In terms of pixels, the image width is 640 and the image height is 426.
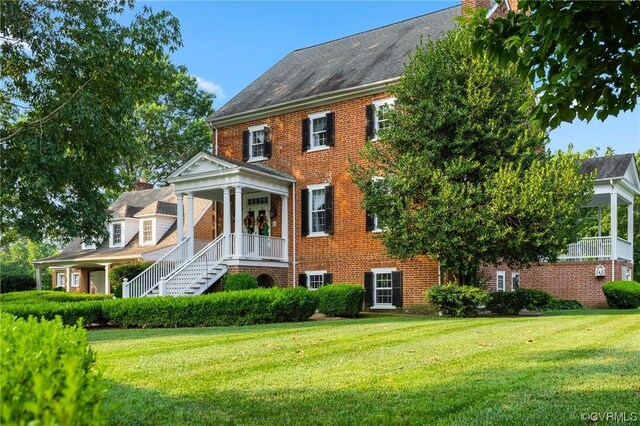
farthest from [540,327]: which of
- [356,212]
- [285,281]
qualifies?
[285,281]

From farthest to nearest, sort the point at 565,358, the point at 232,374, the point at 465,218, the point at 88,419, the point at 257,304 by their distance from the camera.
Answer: the point at 465,218, the point at 257,304, the point at 565,358, the point at 232,374, the point at 88,419

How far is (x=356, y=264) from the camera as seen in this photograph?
67.5 feet

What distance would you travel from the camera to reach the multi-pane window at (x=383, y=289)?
20.0 meters

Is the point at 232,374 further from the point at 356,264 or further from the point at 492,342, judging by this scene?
the point at 356,264

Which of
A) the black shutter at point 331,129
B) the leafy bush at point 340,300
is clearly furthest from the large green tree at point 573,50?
the black shutter at point 331,129

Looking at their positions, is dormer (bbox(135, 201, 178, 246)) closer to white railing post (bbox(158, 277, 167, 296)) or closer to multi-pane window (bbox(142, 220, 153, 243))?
multi-pane window (bbox(142, 220, 153, 243))

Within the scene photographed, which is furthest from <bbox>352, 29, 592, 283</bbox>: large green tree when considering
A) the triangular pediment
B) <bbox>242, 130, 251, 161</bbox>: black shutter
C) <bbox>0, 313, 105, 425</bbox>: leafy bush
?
<bbox>0, 313, 105, 425</bbox>: leafy bush

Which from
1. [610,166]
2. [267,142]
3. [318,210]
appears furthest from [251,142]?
[610,166]

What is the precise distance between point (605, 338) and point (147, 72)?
541 inches

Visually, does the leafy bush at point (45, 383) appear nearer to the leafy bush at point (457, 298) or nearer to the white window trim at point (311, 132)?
the leafy bush at point (457, 298)

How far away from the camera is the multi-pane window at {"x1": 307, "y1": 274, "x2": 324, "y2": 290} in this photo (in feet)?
70.5

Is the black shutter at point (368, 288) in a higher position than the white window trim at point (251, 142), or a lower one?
lower

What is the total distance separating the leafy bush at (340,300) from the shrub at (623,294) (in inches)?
396

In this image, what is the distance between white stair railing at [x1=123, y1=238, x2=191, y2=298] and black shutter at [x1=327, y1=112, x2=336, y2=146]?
614 cm
